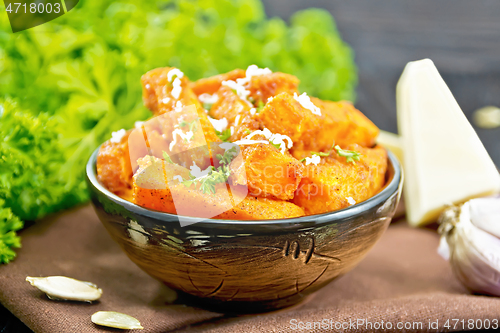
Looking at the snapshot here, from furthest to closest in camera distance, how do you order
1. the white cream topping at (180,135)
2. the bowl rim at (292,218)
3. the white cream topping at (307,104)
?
the white cream topping at (307,104) < the white cream topping at (180,135) < the bowl rim at (292,218)

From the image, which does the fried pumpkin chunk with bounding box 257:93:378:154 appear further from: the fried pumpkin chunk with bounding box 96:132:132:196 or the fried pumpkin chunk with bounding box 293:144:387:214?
the fried pumpkin chunk with bounding box 96:132:132:196

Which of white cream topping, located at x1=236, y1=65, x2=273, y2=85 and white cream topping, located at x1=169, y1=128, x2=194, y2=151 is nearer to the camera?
white cream topping, located at x1=169, y1=128, x2=194, y2=151

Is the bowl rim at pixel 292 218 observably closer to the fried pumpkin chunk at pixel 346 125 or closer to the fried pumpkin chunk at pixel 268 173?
the fried pumpkin chunk at pixel 268 173

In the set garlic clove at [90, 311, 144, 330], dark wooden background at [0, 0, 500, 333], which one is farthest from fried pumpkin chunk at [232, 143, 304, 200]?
dark wooden background at [0, 0, 500, 333]

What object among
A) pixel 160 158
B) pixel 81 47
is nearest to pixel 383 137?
pixel 160 158

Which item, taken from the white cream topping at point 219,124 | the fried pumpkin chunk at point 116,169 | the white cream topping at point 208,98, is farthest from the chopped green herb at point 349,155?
the fried pumpkin chunk at point 116,169

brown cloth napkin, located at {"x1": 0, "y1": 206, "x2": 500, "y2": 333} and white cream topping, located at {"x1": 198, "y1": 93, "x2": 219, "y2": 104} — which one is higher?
white cream topping, located at {"x1": 198, "y1": 93, "x2": 219, "y2": 104}
